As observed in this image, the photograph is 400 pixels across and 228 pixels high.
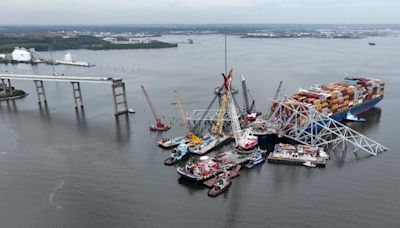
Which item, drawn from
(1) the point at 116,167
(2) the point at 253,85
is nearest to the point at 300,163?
(1) the point at 116,167

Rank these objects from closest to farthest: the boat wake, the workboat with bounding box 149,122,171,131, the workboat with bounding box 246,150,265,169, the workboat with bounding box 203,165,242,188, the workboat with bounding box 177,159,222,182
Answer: the boat wake < the workboat with bounding box 203,165,242,188 < the workboat with bounding box 177,159,222,182 < the workboat with bounding box 246,150,265,169 < the workboat with bounding box 149,122,171,131

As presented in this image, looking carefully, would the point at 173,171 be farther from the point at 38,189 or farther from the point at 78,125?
the point at 78,125

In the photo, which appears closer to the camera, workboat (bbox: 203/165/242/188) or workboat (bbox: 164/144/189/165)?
workboat (bbox: 203/165/242/188)

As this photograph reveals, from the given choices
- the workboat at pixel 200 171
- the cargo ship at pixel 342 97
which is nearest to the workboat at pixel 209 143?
the workboat at pixel 200 171

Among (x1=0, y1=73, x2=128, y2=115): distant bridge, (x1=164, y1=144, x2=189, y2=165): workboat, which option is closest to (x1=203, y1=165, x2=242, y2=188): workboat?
(x1=164, y1=144, x2=189, y2=165): workboat

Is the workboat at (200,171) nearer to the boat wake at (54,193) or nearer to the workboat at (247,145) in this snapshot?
the workboat at (247,145)

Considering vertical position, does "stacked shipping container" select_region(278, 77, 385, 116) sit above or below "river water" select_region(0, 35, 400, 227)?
above

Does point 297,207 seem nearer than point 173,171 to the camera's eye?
Yes

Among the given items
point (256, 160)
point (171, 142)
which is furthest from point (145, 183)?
point (256, 160)

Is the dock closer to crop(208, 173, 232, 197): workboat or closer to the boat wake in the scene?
crop(208, 173, 232, 197): workboat
